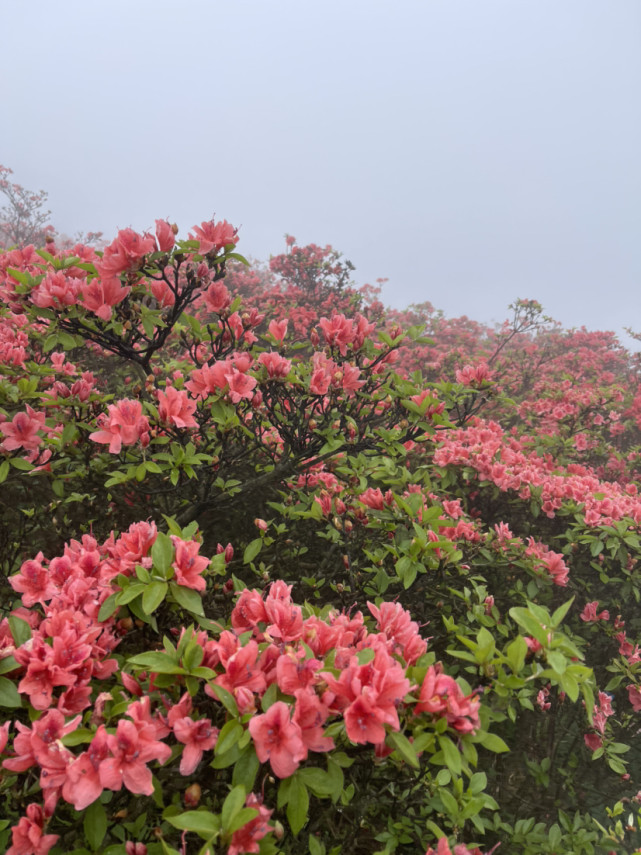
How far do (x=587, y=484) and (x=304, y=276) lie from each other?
26.9 feet

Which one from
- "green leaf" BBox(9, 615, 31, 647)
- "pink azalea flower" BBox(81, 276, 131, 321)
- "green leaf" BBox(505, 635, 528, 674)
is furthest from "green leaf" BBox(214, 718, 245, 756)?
"pink azalea flower" BBox(81, 276, 131, 321)

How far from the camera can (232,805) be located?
950mm

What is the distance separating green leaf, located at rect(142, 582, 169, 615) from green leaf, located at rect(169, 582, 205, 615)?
0.09 ft

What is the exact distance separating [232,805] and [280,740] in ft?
0.48

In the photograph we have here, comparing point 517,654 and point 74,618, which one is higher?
point 517,654

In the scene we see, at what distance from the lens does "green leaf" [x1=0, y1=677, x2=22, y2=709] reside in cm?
108

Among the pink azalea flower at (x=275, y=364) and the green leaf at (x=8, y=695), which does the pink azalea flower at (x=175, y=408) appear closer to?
the pink azalea flower at (x=275, y=364)

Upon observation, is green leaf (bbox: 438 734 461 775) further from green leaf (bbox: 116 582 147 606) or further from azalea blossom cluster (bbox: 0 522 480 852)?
green leaf (bbox: 116 582 147 606)

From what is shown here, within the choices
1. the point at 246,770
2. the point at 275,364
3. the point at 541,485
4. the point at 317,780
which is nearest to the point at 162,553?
the point at 246,770

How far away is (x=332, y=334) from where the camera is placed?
257cm

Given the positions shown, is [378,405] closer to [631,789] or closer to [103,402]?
[103,402]

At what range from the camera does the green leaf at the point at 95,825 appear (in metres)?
1.05

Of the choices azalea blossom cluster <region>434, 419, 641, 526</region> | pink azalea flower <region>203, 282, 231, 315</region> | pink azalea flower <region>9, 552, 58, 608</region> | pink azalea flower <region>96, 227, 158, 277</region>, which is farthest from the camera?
azalea blossom cluster <region>434, 419, 641, 526</region>

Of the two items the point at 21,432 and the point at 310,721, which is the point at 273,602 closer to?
the point at 310,721
